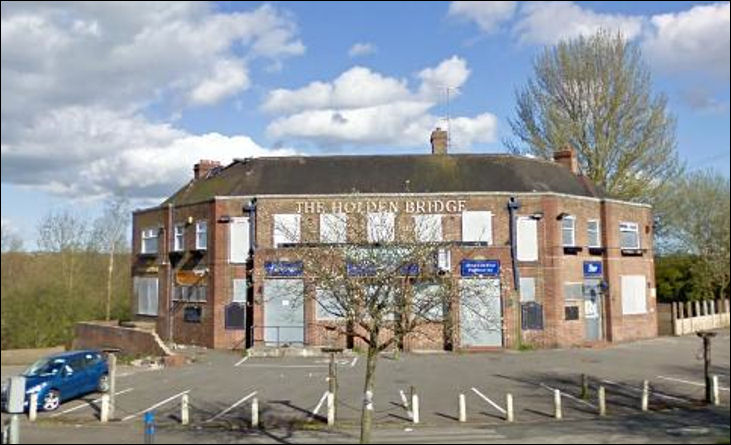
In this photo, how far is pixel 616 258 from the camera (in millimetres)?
37969

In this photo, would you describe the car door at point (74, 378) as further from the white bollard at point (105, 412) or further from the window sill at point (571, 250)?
the window sill at point (571, 250)

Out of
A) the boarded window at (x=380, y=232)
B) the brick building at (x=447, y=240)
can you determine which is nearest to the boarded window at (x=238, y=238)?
the brick building at (x=447, y=240)

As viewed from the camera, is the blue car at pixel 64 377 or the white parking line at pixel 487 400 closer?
the white parking line at pixel 487 400

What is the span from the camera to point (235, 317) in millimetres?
35250

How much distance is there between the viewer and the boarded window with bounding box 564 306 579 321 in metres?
35.3

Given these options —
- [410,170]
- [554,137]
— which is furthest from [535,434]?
[554,137]

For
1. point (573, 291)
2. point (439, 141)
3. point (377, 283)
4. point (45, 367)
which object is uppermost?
point (439, 141)

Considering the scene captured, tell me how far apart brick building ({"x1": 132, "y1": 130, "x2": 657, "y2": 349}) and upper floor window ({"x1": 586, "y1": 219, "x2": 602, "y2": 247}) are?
8 centimetres

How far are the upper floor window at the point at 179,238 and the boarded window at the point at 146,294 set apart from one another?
2729mm

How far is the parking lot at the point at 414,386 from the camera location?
19422 millimetres

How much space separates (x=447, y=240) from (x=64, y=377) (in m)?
17.3

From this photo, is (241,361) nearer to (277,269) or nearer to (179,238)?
(277,269)

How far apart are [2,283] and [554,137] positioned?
3959cm

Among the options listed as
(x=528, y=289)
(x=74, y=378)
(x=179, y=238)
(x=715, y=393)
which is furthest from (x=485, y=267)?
(x=74, y=378)
